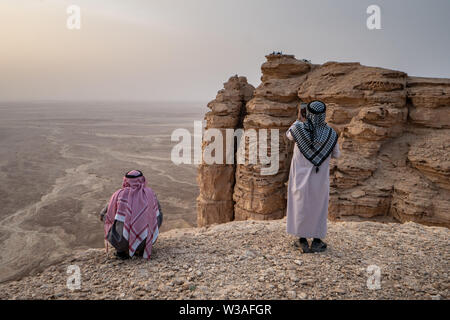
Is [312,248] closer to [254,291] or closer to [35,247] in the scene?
[254,291]

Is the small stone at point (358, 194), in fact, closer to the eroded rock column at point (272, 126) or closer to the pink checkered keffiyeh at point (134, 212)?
the eroded rock column at point (272, 126)

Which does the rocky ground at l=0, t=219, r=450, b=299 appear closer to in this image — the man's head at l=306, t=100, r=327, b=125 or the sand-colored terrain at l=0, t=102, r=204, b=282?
the sand-colored terrain at l=0, t=102, r=204, b=282

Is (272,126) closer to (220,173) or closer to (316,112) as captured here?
(220,173)

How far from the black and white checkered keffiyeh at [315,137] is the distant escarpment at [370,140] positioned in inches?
239

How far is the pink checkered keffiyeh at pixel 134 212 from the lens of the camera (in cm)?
363

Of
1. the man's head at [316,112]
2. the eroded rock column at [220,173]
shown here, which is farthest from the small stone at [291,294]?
the eroded rock column at [220,173]

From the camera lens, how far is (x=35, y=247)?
14.3 m

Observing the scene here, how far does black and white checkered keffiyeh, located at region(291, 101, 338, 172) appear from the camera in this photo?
3541mm

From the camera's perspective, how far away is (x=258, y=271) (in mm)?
3312

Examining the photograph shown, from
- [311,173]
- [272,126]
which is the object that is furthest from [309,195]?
[272,126]

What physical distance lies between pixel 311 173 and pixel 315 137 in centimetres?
50
